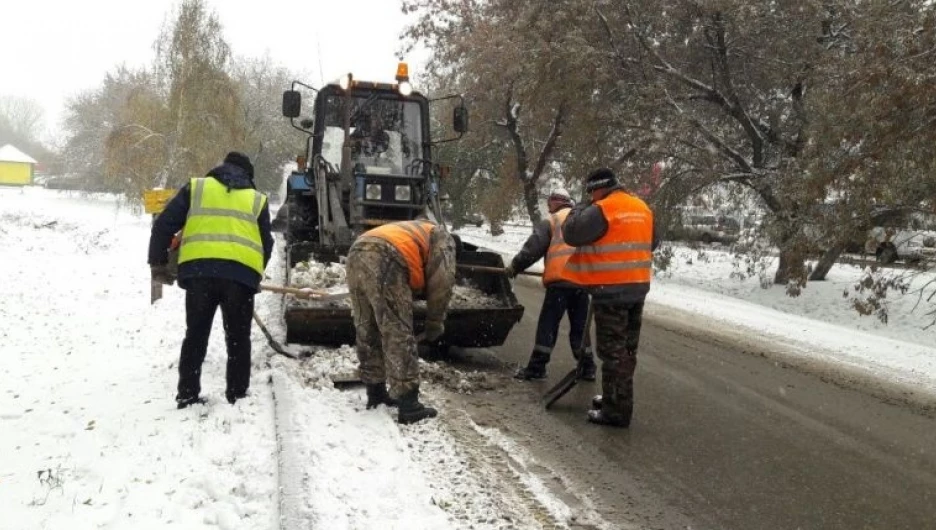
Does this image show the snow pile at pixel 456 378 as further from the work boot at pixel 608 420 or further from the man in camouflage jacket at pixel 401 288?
the work boot at pixel 608 420

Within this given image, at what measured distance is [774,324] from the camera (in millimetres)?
10820

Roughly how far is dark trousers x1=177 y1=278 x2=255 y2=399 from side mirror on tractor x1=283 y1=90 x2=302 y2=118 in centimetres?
398

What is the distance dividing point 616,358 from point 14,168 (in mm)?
88044

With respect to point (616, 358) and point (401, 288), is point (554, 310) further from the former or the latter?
point (401, 288)

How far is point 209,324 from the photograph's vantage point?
4914mm

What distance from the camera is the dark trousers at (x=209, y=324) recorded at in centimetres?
481

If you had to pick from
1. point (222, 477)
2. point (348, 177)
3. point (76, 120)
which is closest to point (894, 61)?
point (348, 177)

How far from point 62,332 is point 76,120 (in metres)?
63.8

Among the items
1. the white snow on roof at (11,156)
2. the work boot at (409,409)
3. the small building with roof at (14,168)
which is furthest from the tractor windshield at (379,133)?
the white snow on roof at (11,156)

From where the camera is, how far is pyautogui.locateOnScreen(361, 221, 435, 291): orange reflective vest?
183 inches

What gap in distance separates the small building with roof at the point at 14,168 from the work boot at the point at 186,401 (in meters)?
84.0

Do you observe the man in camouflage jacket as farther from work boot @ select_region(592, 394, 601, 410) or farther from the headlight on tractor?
the headlight on tractor

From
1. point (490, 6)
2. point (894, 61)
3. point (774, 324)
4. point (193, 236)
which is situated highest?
point (490, 6)

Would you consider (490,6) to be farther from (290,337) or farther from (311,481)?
(311,481)
